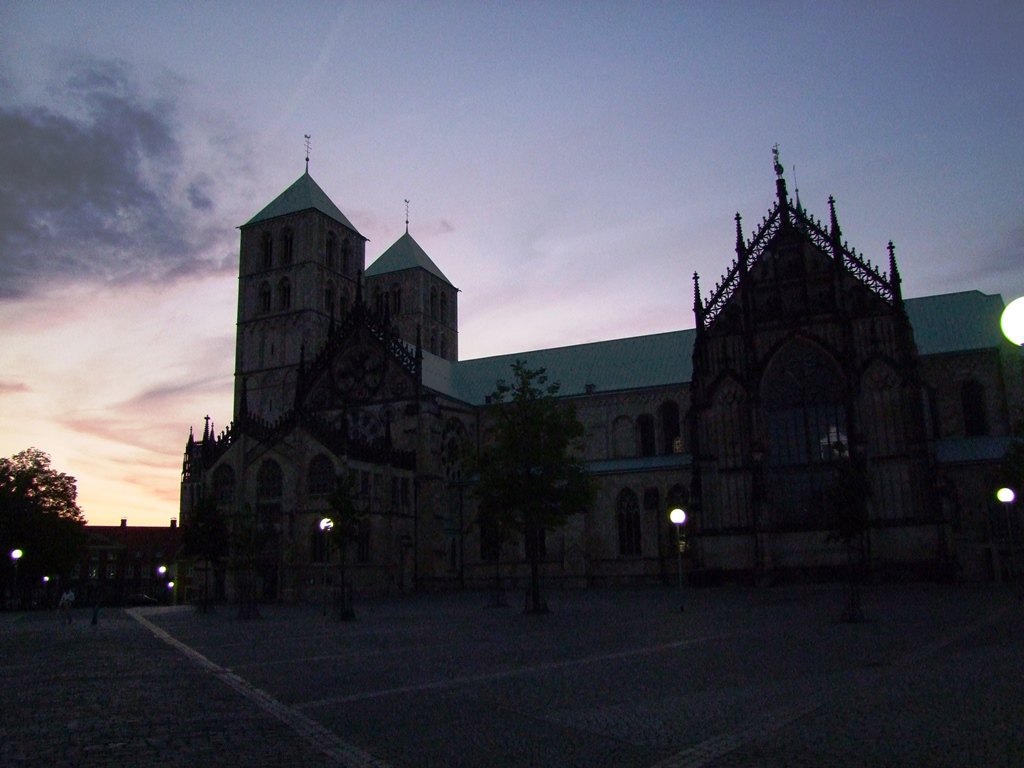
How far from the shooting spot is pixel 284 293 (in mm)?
80750

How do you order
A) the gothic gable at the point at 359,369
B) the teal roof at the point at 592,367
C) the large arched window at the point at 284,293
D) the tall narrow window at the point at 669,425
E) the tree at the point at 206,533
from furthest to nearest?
the large arched window at the point at 284,293, the teal roof at the point at 592,367, the tall narrow window at the point at 669,425, the gothic gable at the point at 359,369, the tree at the point at 206,533

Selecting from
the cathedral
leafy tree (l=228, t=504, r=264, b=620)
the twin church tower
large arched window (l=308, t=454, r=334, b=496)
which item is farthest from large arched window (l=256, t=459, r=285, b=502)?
the twin church tower

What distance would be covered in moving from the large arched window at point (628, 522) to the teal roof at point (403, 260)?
43228mm

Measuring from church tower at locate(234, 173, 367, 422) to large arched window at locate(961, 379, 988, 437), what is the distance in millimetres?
49526

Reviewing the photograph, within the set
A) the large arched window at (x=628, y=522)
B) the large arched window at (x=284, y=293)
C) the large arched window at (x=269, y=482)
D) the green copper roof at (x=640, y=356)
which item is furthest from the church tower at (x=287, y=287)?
the large arched window at (x=628, y=522)

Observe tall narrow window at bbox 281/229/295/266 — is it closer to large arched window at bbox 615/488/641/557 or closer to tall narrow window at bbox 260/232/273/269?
tall narrow window at bbox 260/232/273/269

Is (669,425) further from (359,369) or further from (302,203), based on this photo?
(302,203)

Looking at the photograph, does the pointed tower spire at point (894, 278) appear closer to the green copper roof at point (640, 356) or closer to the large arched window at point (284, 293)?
the green copper roof at point (640, 356)

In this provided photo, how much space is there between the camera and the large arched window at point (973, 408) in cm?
5528

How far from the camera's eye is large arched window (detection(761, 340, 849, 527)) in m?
52.6

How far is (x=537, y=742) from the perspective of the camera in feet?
34.0

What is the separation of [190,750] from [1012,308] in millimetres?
10034

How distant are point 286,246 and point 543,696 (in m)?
74.2

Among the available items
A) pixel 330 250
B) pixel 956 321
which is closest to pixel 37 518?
pixel 330 250
